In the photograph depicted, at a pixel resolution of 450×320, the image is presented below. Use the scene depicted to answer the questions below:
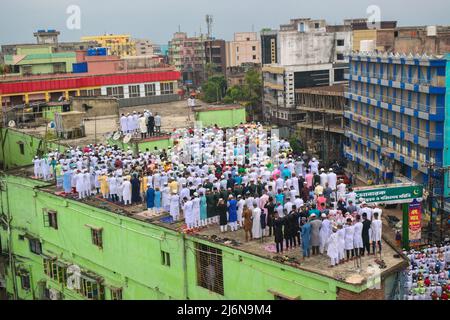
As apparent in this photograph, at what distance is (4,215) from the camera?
84.4ft

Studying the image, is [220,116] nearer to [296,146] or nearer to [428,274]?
[296,146]

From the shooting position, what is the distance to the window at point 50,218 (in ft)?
73.0

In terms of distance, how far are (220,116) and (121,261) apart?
729 inches

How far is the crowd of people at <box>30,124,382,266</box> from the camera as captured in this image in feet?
49.9

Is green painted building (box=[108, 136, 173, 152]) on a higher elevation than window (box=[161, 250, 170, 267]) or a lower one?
higher

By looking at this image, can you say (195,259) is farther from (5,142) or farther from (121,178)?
(5,142)

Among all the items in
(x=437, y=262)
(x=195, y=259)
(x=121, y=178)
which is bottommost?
(x=437, y=262)

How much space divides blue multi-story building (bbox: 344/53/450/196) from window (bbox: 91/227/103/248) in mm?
16970

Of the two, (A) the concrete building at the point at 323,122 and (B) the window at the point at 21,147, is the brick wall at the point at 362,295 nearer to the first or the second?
(B) the window at the point at 21,147

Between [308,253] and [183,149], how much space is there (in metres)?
12.8

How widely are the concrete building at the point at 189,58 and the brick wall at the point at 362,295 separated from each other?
7795cm

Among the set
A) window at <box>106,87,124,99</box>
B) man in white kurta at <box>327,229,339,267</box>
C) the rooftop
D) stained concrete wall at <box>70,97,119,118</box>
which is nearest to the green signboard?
the rooftop

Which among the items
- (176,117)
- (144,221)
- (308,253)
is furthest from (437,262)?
(176,117)

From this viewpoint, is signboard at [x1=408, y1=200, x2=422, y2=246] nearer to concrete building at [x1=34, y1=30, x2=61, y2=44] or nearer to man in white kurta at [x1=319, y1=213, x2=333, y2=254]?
man in white kurta at [x1=319, y1=213, x2=333, y2=254]
